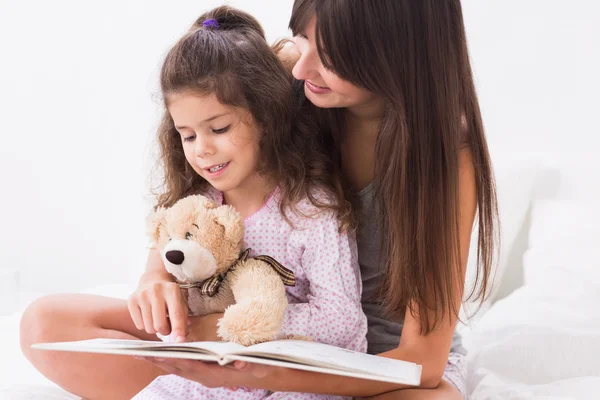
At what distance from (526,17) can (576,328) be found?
3.45 feet

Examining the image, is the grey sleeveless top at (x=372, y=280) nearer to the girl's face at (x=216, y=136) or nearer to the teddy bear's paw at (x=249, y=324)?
the girl's face at (x=216, y=136)

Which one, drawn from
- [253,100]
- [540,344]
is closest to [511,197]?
[540,344]

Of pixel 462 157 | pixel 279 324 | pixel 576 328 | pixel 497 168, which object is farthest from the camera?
pixel 497 168

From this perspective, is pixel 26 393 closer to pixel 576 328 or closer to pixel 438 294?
pixel 438 294

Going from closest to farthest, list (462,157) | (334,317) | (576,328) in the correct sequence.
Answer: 1. (334,317)
2. (462,157)
3. (576,328)

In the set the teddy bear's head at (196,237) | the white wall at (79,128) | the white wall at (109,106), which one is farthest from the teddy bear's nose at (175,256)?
the white wall at (79,128)

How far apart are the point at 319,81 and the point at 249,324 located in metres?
0.41

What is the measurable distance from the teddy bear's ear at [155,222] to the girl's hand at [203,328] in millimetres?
140

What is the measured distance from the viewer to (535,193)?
2160mm

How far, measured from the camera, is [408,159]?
1.22 m

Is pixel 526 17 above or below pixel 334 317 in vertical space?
above

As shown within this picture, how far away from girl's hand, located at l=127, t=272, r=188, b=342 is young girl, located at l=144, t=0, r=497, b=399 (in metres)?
0.06

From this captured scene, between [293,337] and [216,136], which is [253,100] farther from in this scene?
[293,337]

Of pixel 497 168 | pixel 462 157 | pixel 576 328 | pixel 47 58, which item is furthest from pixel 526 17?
pixel 47 58
